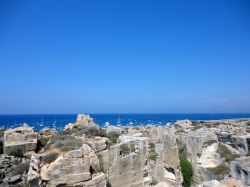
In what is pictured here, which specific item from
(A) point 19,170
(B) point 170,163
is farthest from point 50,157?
(A) point 19,170

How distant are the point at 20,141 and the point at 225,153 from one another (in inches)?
643

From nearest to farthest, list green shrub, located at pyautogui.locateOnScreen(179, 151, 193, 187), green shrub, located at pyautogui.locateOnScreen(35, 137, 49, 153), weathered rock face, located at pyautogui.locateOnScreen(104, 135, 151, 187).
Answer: weathered rock face, located at pyautogui.locateOnScreen(104, 135, 151, 187)
green shrub, located at pyautogui.locateOnScreen(179, 151, 193, 187)
green shrub, located at pyautogui.locateOnScreen(35, 137, 49, 153)

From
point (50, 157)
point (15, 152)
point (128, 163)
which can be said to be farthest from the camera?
point (15, 152)

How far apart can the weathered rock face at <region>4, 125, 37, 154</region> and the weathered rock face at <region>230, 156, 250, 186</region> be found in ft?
54.0

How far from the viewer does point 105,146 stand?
1104cm

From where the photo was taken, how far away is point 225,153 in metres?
13.8

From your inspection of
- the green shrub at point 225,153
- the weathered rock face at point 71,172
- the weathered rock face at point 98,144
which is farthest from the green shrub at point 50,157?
the green shrub at point 225,153

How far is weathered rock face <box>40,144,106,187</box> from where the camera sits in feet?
23.0

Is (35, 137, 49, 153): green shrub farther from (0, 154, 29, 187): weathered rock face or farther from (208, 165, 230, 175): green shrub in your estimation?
(208, 165, 230, 175): green shrub

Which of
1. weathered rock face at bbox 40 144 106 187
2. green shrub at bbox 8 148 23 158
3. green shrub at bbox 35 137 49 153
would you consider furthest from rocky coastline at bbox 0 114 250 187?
green shrub at bbox 35 137 49 153

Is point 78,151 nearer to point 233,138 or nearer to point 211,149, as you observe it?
point 211,149

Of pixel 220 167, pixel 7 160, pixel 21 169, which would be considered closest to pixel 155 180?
pixel 220 167

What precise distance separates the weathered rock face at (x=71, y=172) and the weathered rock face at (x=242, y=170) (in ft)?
16.4

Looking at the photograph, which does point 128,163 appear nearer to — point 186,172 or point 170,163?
point 170,163
